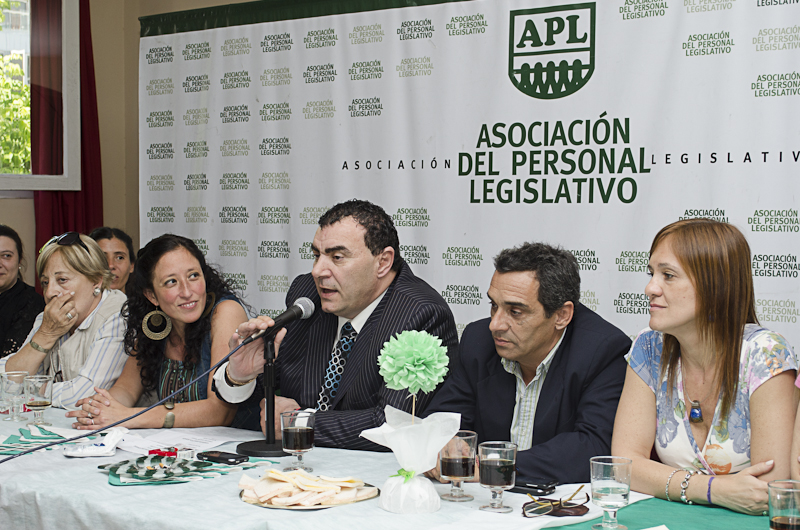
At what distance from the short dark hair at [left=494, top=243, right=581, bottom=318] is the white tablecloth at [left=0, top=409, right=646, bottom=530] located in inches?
22.5

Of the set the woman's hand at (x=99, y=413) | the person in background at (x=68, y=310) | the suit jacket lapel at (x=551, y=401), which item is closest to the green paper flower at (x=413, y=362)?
the suit jacket lapel at (x=551, y=401)

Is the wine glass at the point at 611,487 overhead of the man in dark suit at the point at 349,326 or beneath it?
beneath

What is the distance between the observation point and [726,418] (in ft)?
6.37

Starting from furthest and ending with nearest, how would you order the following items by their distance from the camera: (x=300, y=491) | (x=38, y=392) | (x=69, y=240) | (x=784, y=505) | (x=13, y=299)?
(x=13, y=299) → (x=69, y=240) → (x=38, y=392) → (x=300, y=491) → (x=784, y=505)

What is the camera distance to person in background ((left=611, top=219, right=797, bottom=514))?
1.87 m

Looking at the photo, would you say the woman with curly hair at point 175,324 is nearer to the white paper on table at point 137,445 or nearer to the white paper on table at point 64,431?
the white paper on table at point 64,431

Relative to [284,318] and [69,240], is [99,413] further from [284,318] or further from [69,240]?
[69,240]

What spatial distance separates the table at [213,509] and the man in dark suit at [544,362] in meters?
0.31

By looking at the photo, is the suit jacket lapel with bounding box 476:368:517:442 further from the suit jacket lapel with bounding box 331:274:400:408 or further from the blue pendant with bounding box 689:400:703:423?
the blue pendant with bounding box 689:400:703:423

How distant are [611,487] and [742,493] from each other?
0.34 metres

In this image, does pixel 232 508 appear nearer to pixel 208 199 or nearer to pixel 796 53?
pixel 796 53

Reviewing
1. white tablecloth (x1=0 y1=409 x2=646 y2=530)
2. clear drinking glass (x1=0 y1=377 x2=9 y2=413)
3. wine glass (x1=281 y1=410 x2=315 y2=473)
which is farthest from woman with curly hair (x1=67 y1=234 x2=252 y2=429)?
wine glass (x1=281 y1=410 x2=315 y2=473)

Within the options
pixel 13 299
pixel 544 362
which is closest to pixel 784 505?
pixel 544 362

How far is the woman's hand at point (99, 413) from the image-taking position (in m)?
2.50
